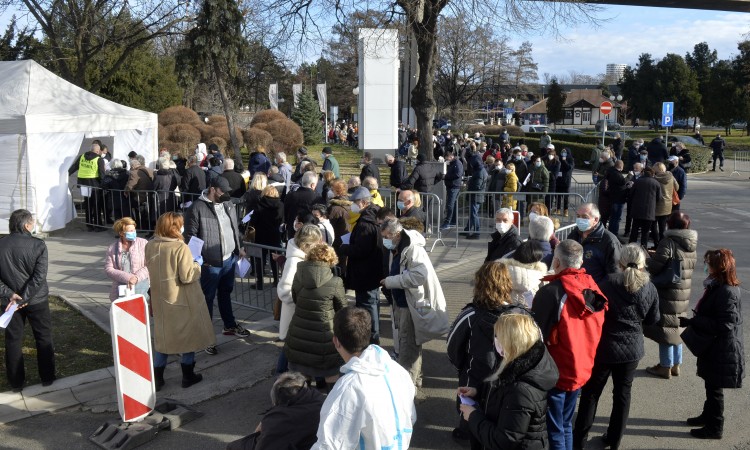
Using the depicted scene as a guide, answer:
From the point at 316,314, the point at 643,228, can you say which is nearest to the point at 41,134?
the point at 316,314

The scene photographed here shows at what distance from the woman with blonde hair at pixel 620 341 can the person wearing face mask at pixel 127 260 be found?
4292 mm

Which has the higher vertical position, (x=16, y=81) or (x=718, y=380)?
(x=16, y=81)

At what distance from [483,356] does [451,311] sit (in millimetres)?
4469

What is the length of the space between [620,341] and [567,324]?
734mm

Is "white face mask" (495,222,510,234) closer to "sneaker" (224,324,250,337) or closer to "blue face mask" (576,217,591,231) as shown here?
"blue face mask" (576,217,591,231)

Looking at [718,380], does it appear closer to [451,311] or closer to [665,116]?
[451,311]

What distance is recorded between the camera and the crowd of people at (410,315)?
362 cm

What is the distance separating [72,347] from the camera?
7.74 meters

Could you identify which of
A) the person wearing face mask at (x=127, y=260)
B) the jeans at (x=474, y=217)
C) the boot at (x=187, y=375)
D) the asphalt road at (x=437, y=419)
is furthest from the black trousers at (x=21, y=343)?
the jeans at (x=474, y=217)

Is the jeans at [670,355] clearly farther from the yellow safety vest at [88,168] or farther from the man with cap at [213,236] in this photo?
the yellow safety vest at [88,168]

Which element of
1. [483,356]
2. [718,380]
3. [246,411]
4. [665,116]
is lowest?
[246,411]

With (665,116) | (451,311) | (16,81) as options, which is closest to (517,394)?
(451,311)

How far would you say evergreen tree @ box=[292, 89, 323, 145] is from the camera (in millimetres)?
42969

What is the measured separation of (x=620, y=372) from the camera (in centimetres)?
525
